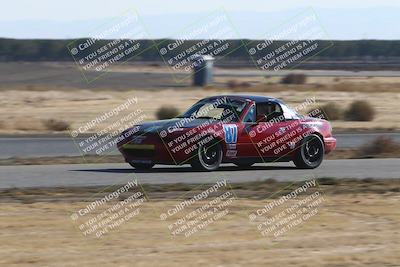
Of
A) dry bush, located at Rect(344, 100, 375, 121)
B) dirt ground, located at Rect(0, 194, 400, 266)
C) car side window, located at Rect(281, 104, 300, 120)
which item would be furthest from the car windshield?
dry bush, located at Rect(344, 100, 375, 121)

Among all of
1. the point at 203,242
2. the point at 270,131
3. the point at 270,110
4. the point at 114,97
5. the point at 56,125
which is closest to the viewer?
the point at 203,242

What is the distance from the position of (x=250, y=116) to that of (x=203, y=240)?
7419 mm

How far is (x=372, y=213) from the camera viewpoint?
12.8m

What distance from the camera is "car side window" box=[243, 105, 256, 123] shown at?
17672 millimetres

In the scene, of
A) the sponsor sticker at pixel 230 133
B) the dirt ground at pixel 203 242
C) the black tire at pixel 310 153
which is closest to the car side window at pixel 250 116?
the sponsor sticker at pixel 230 133

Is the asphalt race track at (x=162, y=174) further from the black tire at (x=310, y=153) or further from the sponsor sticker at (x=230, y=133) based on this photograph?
the sponsor sticker at (x=230, y=133)

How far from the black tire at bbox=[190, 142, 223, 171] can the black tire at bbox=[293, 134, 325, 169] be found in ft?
6.16

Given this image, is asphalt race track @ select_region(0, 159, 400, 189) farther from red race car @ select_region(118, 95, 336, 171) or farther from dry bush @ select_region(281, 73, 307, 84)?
dry bush @ select_region(281, 73, 307, 84)

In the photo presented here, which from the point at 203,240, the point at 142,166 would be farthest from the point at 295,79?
the point at 203,240

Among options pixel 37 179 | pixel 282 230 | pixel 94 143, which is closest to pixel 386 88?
pixel 94 143

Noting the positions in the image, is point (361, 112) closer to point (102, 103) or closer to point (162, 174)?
point (102, 103)

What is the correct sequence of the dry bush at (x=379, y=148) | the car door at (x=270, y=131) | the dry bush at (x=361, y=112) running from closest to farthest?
the car door at (x=270, y=131)
the dry bush at (x=379, y=148)
the dry bush at (x=361, y=112)

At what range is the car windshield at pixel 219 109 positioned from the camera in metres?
17.5

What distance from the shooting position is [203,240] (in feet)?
34.5
